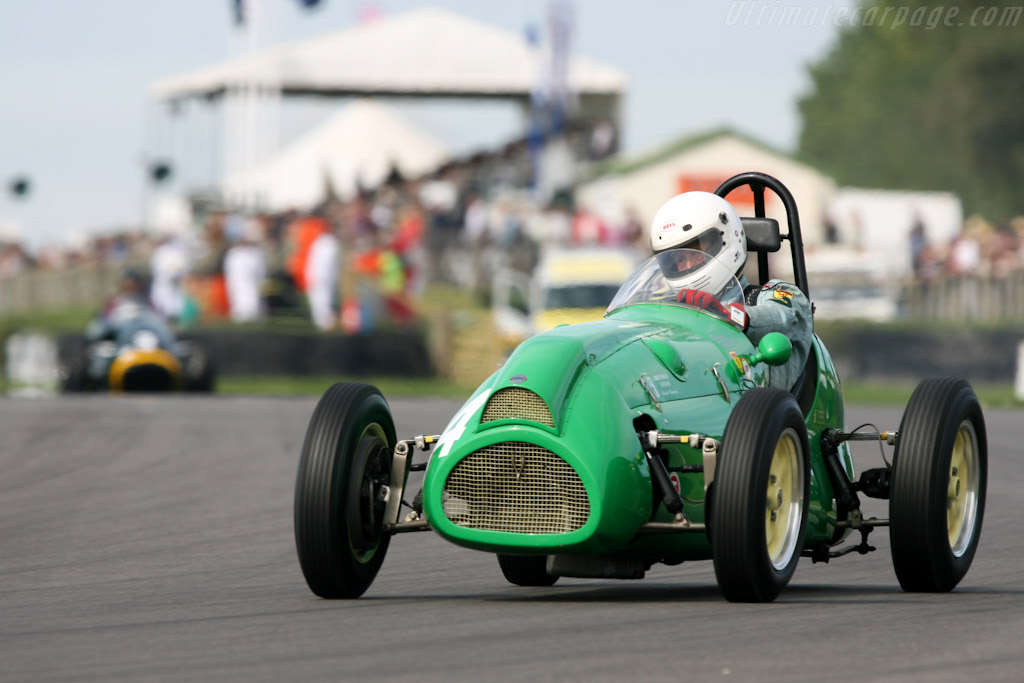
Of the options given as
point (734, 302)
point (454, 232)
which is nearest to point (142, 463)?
point (734, 302)

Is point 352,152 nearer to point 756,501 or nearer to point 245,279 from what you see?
point 245,279

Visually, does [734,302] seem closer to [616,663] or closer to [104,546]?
[616,663]

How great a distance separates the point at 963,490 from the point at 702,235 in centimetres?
150

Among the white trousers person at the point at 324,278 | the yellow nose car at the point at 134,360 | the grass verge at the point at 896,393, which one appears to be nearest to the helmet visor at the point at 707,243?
the grass verge at the point at 896,393

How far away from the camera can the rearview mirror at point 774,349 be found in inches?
275

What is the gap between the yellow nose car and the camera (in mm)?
21828

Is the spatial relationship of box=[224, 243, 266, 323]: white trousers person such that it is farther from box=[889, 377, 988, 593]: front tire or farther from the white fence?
box=[889, 377, 988, 593]: front tire

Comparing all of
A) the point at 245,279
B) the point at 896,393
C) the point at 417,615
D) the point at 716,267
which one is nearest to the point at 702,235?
the point at 716,267

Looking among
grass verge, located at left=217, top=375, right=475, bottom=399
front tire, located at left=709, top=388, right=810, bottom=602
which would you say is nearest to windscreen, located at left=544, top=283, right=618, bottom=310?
grass verge, located at left=217, top=375, right=475, bottom=399

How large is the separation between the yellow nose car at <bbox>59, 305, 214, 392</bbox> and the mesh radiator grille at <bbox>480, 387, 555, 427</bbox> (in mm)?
15889

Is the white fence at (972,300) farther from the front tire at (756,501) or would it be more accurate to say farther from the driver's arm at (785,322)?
the front tire at (756,501)

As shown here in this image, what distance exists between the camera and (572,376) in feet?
20.7

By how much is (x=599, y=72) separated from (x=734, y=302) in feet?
132

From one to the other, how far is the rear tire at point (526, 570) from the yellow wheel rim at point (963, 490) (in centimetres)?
163
